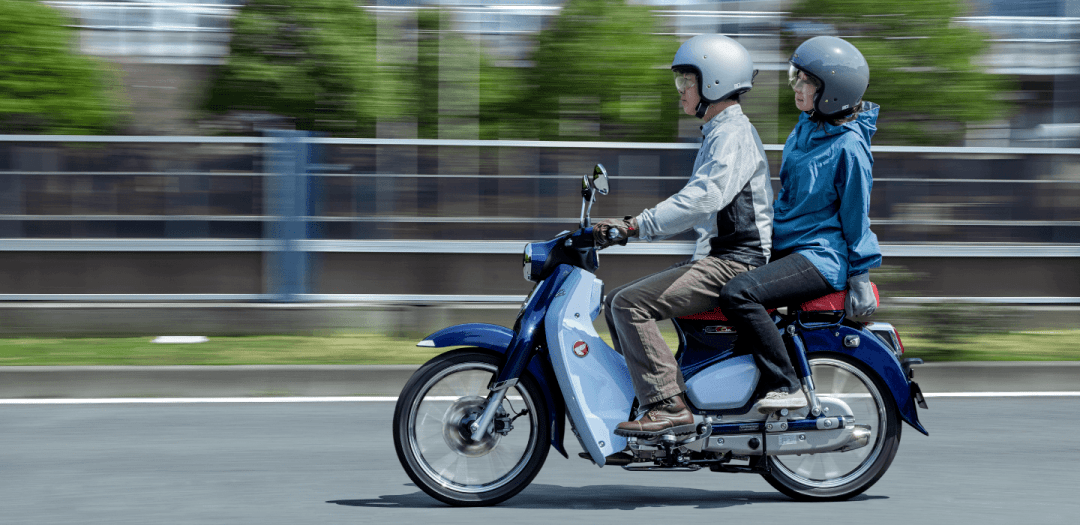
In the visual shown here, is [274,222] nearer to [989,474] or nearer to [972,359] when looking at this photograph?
[972,359]

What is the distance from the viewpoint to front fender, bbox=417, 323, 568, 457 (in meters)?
4.93

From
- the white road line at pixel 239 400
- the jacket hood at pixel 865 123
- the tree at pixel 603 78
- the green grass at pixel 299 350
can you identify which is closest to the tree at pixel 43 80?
the tree at pixel 603 78

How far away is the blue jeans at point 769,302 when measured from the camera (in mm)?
4805

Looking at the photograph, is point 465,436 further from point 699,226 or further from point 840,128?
point 840,128

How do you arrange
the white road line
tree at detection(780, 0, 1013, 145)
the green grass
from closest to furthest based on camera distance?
the white road line, the green grass, tree at detection(780, 0, 1013, 145)

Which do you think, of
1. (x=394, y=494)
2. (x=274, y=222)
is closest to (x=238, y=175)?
(x=274, y=222)

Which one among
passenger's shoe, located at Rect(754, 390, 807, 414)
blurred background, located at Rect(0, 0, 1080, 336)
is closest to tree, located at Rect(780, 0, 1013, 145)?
blurred background, located at Rect(0, 0, 1080, 336)

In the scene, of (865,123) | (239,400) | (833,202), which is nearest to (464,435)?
(833,202)

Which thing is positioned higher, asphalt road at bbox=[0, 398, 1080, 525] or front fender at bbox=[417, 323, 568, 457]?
front fender at bbox=[417, 323, 568, 457]

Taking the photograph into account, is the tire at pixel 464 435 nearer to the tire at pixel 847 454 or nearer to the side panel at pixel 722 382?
the side panel at pixel 722 382

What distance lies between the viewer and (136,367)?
7.91 m

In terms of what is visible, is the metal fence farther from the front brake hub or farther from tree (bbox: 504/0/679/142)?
the front brake hub

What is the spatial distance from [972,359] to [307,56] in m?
9.34

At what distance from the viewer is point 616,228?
468 centimetres
